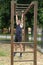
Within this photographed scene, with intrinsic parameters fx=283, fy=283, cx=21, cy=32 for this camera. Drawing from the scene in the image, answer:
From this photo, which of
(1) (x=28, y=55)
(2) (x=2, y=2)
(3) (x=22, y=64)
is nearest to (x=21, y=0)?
(2) (x=2, y=2)

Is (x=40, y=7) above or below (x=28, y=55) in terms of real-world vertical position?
above

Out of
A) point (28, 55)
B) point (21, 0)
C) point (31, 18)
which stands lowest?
point (28, 55)

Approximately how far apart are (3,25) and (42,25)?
281 cm

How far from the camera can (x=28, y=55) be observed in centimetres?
1260

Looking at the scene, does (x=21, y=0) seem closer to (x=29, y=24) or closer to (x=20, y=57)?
(x=29, y=24)

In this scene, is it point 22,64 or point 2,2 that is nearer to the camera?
point 22,64

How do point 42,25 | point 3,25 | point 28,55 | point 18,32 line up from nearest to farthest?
point 18,32, point 28,55, point 42,25, point 3,25

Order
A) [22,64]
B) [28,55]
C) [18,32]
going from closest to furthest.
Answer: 1. [22,64]
2. [18,32]
3. [28,55]

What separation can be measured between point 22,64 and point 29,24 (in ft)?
25.9

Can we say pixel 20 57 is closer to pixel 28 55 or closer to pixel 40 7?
pixel 28 55

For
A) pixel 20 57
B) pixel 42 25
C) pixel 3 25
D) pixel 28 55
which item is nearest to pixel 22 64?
pixel 20 57

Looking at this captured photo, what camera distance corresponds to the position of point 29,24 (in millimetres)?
17859

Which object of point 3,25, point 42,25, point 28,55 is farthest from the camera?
point 3,25

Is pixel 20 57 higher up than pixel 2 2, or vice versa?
pixel 2 2
